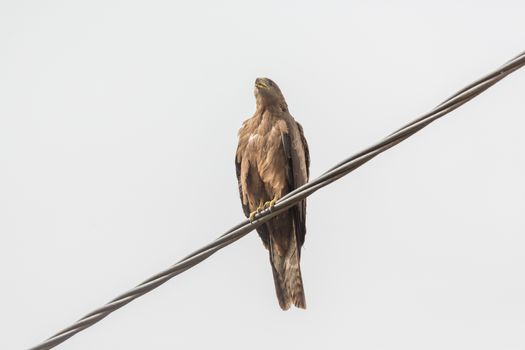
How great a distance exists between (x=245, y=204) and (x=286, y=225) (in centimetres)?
43

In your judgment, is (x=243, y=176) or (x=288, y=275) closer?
(x=288, y=275)

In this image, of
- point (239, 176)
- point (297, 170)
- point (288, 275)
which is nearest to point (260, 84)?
point (239, 176)

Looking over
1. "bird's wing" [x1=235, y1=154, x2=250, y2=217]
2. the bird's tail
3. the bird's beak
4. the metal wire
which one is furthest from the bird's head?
the metal wire

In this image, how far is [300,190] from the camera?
16.7 ft

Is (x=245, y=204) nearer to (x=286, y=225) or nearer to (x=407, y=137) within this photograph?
(x=286, y=225)

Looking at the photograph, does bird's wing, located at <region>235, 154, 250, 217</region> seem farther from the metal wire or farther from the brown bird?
the metal wire

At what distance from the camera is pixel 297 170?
791cm

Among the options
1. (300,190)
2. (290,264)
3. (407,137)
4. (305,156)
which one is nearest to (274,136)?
(305,156)

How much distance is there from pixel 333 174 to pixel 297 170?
3087mm

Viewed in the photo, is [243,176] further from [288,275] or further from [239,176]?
[288,275]

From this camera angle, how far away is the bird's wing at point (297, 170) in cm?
792

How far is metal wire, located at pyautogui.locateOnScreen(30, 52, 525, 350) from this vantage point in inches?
173

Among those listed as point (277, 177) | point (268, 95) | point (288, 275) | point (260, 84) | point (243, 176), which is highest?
point (260, 84)

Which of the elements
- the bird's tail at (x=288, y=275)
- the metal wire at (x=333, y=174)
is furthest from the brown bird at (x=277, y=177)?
the metal wire at (x=333, y=174)
